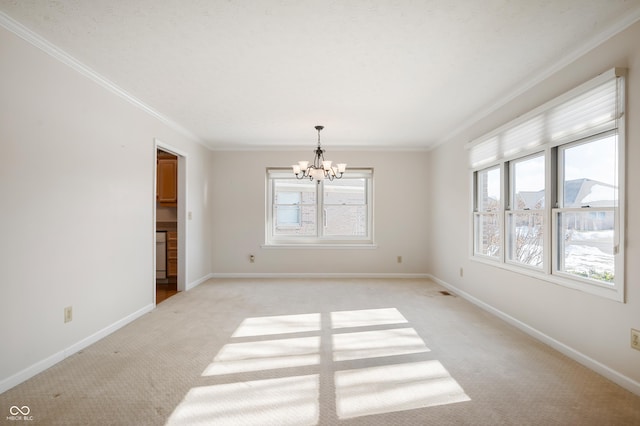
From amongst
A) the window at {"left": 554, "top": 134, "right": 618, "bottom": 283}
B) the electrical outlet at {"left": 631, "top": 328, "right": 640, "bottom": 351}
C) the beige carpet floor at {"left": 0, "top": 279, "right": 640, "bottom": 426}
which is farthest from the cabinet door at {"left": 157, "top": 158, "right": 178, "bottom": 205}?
the electrical outlet at {"left": 631, "top": 328, "right": 640, "bottom": 351}

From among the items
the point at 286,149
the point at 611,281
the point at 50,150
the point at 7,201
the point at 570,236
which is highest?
the point at 286,149

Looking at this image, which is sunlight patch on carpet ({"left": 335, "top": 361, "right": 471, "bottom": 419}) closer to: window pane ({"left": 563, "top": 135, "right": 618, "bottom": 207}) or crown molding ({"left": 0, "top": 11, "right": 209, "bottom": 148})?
window pane ({"left": 563, "top": 135, "right": 618, "bottom": 207})

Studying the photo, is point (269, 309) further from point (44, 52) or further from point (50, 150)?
point (44, 52)

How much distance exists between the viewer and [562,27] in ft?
7.05

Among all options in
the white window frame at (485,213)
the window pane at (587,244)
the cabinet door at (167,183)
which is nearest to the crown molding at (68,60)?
the cabinet door at (167,183)

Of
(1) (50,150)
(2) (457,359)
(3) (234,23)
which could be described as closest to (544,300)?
(2) (457,359)

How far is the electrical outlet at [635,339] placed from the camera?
199 cm

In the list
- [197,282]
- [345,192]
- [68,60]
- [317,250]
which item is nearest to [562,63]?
[345,192]

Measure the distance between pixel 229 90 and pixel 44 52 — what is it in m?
1.42

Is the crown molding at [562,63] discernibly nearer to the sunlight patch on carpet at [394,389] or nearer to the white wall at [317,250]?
the white wall at [317,250]

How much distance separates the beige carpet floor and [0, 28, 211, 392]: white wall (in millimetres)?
254

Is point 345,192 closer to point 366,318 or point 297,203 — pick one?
point 297,203

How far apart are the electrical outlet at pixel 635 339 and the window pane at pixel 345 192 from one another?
4.27m

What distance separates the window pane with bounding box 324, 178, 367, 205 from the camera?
6.02 metres
